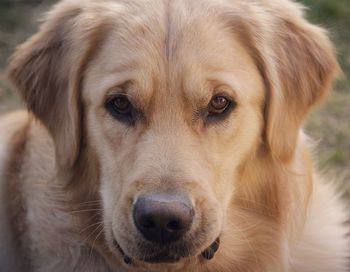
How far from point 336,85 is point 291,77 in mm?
3455

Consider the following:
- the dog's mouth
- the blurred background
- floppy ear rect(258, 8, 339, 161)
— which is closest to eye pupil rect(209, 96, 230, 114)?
floppy ear rect(258, 8, 339, 161)

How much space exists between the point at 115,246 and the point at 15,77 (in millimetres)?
1116

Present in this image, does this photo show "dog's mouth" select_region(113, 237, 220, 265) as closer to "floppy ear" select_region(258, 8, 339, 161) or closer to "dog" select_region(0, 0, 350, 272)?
"dog" select_region(0, 0, 350, 272)

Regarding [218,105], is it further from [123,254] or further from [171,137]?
[123,254]

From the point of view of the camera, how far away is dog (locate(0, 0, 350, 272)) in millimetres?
3525

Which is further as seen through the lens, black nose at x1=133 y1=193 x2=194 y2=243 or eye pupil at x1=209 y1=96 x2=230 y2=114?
eye pupil at x1=209 y1=96 x2=230 y2=114

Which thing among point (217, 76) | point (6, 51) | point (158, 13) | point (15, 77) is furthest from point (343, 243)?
point (6, 51)

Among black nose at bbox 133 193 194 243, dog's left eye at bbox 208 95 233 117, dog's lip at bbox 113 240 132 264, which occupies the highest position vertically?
dog's left eye at bbox 208 95 233 117

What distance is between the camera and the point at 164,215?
10.9ft

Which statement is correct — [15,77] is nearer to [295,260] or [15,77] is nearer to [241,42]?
[241,42]

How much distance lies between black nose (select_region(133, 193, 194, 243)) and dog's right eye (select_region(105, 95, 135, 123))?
1.69 feet

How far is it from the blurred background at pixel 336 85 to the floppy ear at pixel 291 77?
1.55m

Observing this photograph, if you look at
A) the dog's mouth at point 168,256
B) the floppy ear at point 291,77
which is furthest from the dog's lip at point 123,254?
the floppy ear at point 291,77

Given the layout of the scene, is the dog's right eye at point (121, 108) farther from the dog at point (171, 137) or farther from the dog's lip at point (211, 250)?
the dog's lip at point (211, 250)
